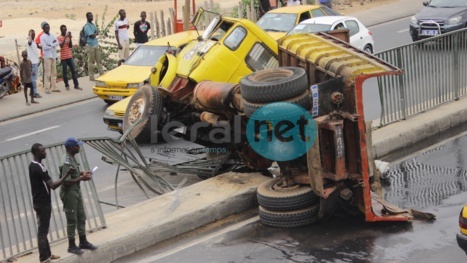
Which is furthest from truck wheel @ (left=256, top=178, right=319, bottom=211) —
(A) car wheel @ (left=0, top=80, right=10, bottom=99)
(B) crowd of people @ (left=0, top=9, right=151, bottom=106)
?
(A) car wheel @ (left=0, top=80, right=10, bottom=99)

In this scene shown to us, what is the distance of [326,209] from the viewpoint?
11445 mm

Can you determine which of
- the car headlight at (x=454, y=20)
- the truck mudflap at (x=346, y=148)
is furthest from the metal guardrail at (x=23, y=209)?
the car headlight at (x=454, y=20)

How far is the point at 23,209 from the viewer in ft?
35.7

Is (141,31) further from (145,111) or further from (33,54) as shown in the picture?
(145,111)

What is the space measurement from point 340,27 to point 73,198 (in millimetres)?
14536

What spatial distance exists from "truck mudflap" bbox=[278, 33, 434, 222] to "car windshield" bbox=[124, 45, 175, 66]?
33.4 feet

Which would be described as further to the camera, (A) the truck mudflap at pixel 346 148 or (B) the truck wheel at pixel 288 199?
(B) the truck wheel at pixel 288 199

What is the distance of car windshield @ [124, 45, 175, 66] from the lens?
70.5ft

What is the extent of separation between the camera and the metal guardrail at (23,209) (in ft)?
34.8

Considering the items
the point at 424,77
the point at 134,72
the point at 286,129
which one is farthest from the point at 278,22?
the point at 286,129

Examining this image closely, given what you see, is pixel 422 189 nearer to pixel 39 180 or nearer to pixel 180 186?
pixel 180 186

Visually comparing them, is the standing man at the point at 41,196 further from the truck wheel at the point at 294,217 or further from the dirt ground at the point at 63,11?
the dirt ground at the point at 63,11

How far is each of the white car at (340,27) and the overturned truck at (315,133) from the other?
10711 mm

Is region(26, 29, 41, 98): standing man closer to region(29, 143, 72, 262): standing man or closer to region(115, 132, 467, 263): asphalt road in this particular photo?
region(115, 132, 467, 263): asphalt road
